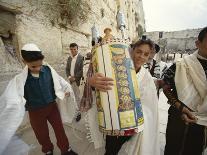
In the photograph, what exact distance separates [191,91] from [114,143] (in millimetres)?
838

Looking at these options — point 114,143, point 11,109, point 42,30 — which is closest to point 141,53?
point 114,143

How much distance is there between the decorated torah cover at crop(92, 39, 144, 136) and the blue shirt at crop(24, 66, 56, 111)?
3.18 feet

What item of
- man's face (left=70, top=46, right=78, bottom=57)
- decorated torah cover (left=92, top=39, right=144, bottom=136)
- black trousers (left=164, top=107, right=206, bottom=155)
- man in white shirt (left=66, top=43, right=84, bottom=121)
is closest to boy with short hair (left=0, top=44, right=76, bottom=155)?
decorated torah cover (left=92, top=39, right=144, bottom=136)

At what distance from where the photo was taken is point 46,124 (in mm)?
2258

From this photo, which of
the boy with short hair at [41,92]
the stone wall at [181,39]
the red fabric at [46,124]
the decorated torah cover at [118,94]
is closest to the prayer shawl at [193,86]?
the decorated torah cover at [118,94]

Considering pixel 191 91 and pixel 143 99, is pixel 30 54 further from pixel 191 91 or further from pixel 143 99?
pixel 191 91

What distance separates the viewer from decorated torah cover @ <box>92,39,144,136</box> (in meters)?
1.27

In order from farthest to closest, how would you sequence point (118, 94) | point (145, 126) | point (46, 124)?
point (46, 124)
point (145, 126)
point (118, 94)

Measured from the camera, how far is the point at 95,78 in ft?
4.30

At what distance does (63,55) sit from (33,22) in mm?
1219

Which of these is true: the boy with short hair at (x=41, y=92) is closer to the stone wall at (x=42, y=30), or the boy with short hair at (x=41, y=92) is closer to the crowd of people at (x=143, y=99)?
the crowd of people at (x=143, y=99)

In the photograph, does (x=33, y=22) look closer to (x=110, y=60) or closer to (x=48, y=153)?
(x=48, y=153)

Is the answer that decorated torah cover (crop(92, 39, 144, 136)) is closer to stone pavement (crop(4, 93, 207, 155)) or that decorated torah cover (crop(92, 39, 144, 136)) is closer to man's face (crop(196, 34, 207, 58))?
man's face (crop(196, 34, 207, 58))

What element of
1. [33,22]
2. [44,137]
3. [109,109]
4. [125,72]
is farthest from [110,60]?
[33,22]
